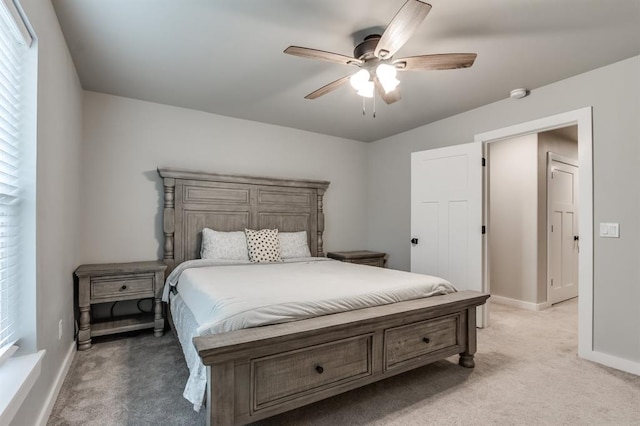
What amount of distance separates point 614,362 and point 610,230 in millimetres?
1017

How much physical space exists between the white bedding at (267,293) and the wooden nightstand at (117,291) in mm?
165

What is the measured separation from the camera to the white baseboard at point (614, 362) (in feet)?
8.05

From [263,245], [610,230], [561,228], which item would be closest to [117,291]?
[263,245]

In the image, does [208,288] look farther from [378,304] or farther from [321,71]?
[321,71]

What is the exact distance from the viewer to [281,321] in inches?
70.3

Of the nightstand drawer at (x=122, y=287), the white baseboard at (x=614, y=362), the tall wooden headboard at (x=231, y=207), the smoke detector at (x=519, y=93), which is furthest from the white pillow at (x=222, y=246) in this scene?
the white baseboard at (x=614, y=362)

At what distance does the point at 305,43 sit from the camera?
2.34m

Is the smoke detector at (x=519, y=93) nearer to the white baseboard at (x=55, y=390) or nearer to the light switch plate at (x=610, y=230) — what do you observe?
the light switch plate at (x=610, y=230)

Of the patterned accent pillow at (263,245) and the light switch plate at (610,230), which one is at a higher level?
the light switch plate at (610,230)

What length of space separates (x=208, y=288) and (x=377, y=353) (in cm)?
116

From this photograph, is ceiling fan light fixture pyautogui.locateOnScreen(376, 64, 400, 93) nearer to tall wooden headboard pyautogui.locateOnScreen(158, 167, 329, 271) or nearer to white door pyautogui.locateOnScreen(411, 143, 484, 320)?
white door pyautogui.locateOnScreen(411, 143, 484, 320)

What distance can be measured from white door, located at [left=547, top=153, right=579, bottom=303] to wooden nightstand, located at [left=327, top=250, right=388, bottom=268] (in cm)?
218

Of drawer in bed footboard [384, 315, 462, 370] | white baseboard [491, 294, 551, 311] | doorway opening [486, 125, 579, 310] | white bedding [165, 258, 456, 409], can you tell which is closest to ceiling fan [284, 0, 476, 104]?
white bedding [165, 258, 456, 409]

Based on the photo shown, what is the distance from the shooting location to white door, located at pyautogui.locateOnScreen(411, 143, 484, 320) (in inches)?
137
